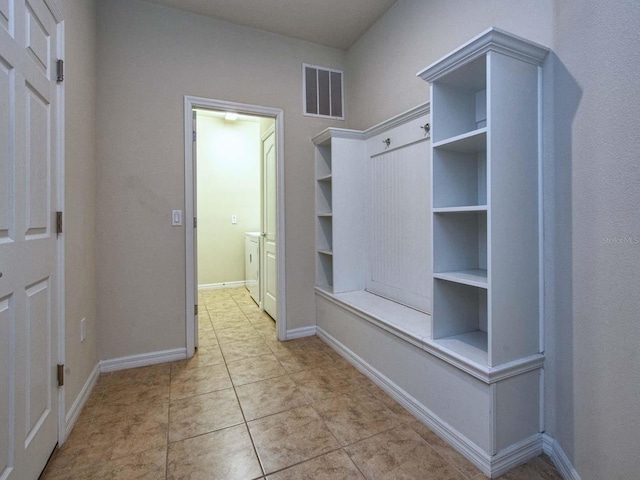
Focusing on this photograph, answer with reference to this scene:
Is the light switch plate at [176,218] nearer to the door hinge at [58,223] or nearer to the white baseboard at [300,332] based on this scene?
the door hinge at [58,223]

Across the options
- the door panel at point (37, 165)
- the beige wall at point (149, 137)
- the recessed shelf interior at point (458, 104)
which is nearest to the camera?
the door panel at point (37, 165)

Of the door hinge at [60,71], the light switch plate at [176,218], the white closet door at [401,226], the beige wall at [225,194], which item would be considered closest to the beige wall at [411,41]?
the white closet door at [401,226]

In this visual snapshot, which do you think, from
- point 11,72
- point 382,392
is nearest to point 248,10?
point 11,72

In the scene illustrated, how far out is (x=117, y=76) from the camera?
2361mm

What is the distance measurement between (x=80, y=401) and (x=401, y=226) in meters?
2.32

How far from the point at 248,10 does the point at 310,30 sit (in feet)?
1.85

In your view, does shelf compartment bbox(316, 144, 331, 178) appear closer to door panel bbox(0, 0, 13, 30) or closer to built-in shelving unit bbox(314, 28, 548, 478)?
built-in shelving unit bbox(314, 28, 548, 478)

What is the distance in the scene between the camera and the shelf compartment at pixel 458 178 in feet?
5.59

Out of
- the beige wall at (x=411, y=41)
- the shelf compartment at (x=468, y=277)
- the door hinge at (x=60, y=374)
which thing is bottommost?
the door hinge at (x=60, y=374)

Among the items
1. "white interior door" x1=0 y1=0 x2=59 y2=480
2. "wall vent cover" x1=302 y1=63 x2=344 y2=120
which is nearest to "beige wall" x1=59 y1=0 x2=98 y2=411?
"white interior door" x1=0 y1=0 x2=59 y2=480

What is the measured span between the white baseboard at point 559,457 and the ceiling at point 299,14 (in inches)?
119

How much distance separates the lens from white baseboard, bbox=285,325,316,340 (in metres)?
2.98

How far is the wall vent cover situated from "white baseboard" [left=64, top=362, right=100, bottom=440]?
2.68 m

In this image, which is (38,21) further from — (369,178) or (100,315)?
(369,178)
